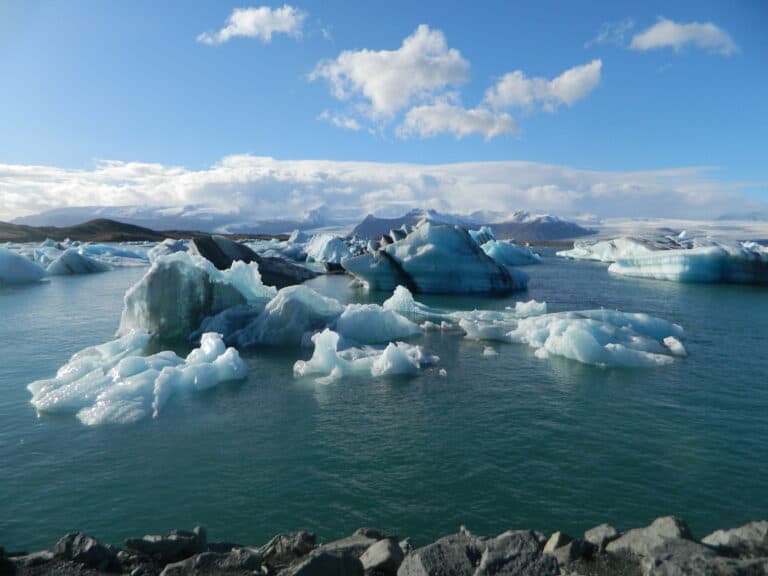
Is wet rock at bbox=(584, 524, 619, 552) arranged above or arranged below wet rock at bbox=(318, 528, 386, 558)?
above

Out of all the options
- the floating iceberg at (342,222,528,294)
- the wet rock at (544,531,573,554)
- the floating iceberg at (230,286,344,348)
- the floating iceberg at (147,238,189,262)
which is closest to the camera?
the wet rock at (544,531,573,554)

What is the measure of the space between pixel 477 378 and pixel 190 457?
4.87 meters

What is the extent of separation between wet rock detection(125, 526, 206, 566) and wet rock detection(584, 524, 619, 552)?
292 cm

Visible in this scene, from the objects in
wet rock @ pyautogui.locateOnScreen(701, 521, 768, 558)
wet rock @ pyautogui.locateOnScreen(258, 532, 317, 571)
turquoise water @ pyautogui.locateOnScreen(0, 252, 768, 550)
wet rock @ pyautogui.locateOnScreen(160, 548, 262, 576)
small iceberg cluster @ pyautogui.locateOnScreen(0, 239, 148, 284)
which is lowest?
turquoise water @ pyautogui.locateOnScreen(0, 252, 768, 550)

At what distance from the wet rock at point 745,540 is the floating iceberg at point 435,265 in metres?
16.6

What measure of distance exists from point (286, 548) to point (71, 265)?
30067 mm

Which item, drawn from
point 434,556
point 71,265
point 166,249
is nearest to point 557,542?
point 434,556

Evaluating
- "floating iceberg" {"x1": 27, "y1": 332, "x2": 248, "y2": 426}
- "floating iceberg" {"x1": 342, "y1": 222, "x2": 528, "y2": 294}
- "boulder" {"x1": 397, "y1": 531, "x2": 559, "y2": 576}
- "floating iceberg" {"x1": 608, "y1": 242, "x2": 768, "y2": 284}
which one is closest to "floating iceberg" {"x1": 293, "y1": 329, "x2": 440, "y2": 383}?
"floating iceberg" {"x1": 27, "y1": 332, "x2": 248, "y2": 426}

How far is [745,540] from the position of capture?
3.64 metres


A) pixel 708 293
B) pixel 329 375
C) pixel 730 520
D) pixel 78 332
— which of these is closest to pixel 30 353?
pixel 78 332

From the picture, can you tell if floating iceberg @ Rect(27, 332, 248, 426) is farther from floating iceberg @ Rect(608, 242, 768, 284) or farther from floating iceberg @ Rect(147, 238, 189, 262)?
floating iceberg @ Rect(147, 238, 189, 262)

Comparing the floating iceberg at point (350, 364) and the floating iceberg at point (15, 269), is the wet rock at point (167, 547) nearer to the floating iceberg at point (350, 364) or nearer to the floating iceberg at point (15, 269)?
the floating iceberg at point (350, 364)

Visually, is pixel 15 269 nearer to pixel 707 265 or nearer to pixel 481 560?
pixel 481 560

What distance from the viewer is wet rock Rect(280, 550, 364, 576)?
3242 millimetres
